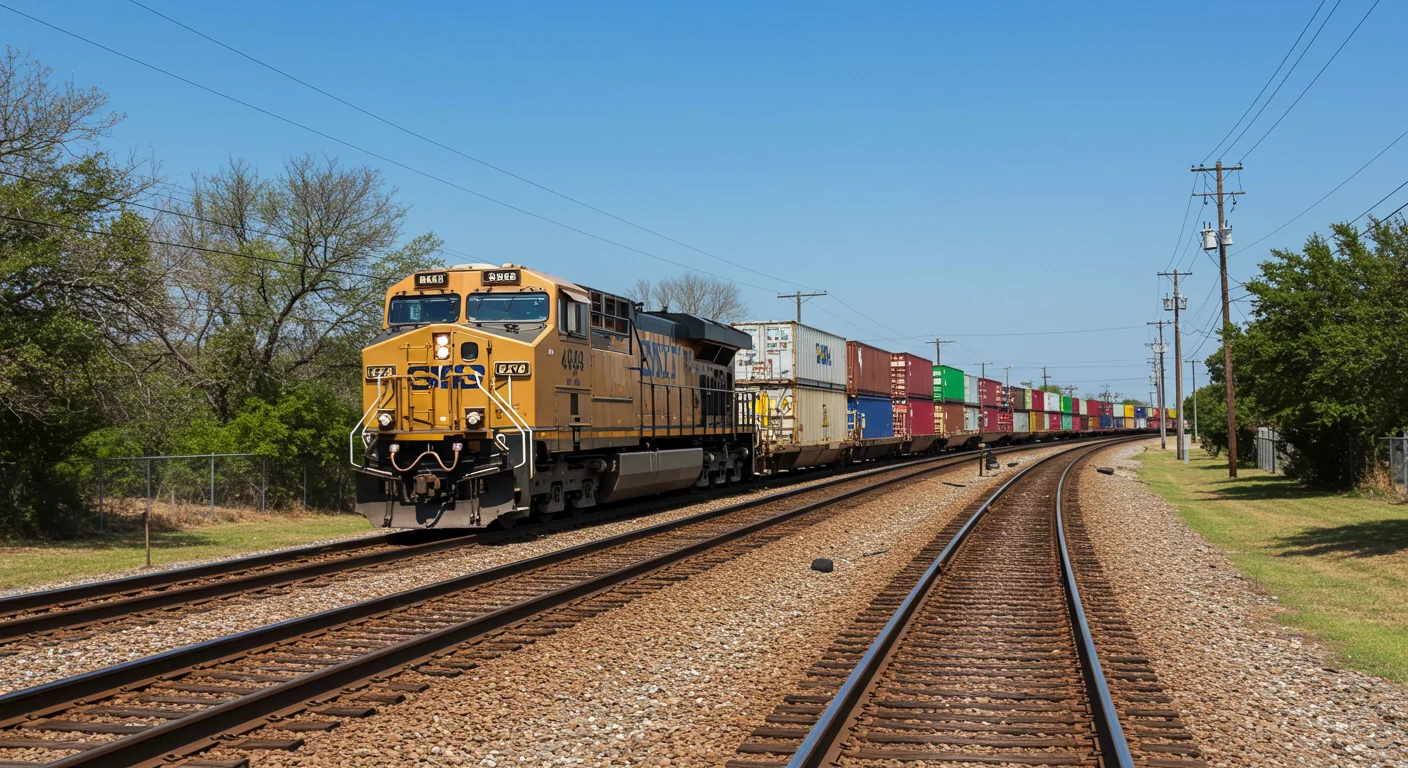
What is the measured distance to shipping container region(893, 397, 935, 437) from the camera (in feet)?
148

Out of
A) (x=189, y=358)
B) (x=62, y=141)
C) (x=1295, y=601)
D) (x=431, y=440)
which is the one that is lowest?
(x=1295, y=601)

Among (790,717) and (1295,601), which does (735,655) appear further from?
(1295,601)

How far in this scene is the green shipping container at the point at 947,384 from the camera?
5309cm

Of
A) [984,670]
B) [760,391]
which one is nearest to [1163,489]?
[760,391]

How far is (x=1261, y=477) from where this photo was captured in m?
35.6

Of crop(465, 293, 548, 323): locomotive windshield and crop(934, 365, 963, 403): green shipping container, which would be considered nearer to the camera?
crop(465, 293, 548, 323): locomotive windshield

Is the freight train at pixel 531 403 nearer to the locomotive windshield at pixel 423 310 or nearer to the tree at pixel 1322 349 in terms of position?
the locomotive windshield at pixel 423 310

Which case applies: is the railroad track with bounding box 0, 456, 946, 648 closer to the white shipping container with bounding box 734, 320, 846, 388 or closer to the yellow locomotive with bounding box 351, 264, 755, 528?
the yellow locomotive with bounding box 351, 264, 755, 528

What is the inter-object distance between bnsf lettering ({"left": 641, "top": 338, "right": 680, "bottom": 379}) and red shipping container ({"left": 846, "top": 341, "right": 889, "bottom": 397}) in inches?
607

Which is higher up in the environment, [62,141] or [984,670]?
[62,141]

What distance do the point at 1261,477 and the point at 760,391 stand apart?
18465 millimetres

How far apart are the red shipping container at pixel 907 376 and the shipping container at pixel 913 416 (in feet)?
0.93

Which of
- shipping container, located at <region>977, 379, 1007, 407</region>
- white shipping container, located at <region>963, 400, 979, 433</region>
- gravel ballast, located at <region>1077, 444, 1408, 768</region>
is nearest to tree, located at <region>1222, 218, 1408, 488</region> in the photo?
gravel ballast, located at <region>1077, 444, 1408, 768</region>

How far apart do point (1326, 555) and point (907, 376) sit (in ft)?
102
